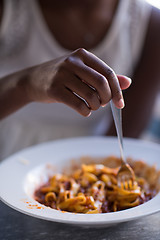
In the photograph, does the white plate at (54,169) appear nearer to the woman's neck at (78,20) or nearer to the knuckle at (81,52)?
the knuckle at (81,52)

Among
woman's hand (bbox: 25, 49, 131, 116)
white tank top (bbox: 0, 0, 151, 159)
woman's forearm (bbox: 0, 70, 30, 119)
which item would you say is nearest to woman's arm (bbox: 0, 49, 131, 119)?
woman's hand (bbox: 25, 49, 131, 116)

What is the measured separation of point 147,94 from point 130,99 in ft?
0.34

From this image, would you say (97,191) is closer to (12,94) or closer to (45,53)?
(12,94)

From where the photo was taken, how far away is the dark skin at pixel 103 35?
5.47 ft

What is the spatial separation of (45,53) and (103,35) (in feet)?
1.16

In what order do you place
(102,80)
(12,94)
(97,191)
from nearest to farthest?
1. (102,80)
2. (97,191)
3. (12,94)

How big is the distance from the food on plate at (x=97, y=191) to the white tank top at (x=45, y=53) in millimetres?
683

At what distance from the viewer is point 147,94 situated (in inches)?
67.8

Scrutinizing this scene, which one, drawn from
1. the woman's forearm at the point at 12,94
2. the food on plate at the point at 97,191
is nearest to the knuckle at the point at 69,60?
the woman's forearm at the point at 12,94

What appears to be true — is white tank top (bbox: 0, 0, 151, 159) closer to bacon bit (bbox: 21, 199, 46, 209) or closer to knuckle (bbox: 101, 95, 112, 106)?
bacon bit (bbox: 21, 199, 46, 209)

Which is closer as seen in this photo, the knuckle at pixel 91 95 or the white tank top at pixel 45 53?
the knuckle at pixel 91 95

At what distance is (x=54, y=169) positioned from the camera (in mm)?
1108

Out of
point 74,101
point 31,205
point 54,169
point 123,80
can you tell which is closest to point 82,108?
point 74,101

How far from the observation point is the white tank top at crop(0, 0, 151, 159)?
162cm
